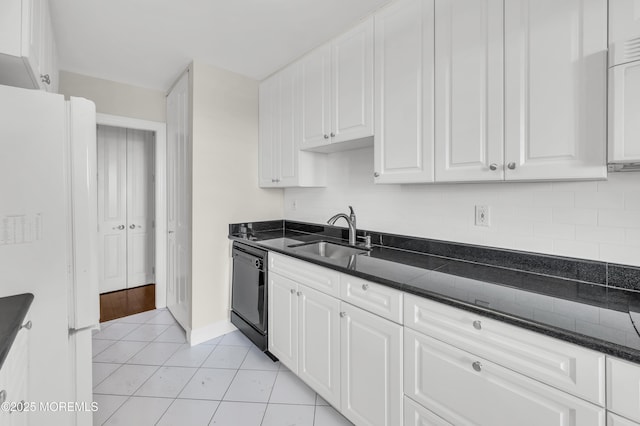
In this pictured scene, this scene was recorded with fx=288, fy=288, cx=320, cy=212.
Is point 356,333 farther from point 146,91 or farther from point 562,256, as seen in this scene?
point 146,91

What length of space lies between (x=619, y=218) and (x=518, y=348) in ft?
2.61

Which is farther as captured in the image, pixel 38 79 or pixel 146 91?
pixel 146 91

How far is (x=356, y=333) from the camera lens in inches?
59.2

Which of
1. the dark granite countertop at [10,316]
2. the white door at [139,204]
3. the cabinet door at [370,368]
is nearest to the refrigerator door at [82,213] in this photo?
the dark granite countertop at [10,316]

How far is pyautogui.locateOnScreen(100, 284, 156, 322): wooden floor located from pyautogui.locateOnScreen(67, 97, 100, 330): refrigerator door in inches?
81.1

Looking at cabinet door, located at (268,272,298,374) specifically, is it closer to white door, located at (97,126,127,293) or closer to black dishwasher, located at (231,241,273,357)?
black dishwasher, located at (231,241,273,357)

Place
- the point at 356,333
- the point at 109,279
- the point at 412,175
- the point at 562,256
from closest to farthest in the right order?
the point at 562,256 < the point at 356,333 < the point at 412,175 < the point at 109,279

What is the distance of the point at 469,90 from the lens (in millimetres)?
1384

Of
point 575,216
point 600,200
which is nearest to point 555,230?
point 575,216

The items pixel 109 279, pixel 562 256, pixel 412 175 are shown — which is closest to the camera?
pixel 562 256

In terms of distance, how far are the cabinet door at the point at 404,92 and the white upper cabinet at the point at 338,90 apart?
9 centimetres

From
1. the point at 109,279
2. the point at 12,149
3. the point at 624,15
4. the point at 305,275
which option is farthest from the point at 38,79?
the point at 109,279

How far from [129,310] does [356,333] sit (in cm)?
292

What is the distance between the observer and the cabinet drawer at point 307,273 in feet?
5.41
